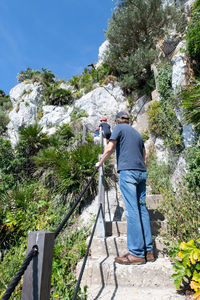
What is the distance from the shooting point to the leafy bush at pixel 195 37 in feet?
14.0

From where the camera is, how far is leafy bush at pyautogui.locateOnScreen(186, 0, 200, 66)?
425 cm

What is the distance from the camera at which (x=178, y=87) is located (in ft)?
16.7

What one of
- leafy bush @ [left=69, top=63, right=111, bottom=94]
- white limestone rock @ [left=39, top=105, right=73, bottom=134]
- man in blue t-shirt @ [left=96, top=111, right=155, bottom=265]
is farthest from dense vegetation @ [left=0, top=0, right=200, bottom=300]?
leafy bush @ [left=69, top=63, right=111, bottom=94]

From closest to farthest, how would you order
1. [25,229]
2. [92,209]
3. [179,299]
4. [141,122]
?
1. [179,299]
2. [25,229]
3. [92,209]
4. [141,122]

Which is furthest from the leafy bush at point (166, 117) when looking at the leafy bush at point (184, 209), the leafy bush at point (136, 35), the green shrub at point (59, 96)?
the green shrub at point (59, 96)

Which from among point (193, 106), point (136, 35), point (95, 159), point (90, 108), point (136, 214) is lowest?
point (136, 214)

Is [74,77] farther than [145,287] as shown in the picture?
Yes

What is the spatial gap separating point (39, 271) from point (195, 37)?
543 centimetres

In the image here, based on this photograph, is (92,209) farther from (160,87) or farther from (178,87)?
(160,87)

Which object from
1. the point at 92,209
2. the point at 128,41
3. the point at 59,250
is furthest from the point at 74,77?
the point at 59,250

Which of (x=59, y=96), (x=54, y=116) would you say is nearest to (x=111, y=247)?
(x=54, y=116)

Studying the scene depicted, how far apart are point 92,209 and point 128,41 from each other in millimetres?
10842

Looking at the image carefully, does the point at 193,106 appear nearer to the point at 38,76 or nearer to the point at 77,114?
the point at 77,114

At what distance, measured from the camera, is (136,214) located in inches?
84.7
